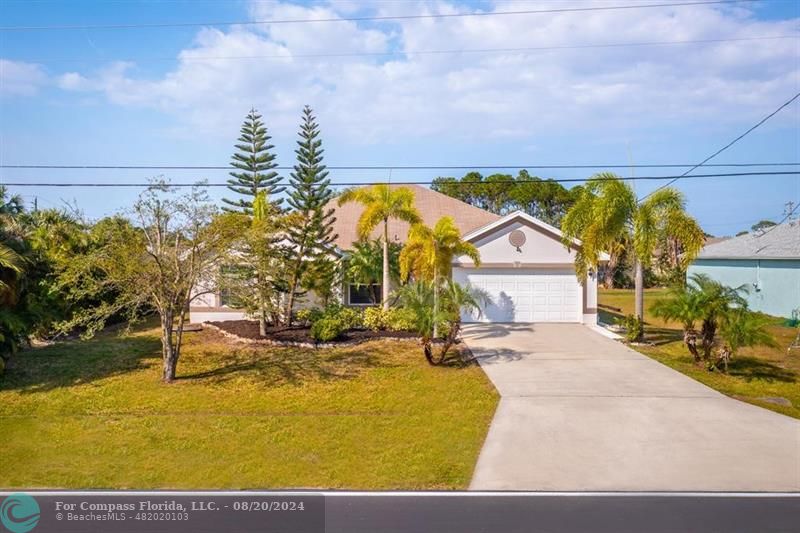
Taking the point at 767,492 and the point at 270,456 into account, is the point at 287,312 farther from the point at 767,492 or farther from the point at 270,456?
the point at 767,492

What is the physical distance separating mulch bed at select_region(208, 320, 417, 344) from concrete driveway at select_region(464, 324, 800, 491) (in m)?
3.33

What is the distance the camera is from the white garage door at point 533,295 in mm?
19859

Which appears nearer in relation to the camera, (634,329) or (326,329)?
(326,329)

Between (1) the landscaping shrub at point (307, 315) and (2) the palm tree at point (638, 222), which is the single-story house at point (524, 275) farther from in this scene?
(1) the landscaping shrub at point (307, 315)

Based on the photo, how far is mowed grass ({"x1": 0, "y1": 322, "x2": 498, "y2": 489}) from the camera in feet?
27.5

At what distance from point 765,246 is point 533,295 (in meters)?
13.2

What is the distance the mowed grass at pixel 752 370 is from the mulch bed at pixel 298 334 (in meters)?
7.00

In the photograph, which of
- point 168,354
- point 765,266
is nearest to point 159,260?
point 168,354

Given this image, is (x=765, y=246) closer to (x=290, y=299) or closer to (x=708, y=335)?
(x=708, y=335)

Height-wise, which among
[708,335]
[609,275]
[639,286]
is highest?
[639,286]

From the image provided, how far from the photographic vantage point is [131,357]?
592 inches

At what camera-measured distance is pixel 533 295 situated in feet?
65.3

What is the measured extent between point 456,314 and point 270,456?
6.30 metres

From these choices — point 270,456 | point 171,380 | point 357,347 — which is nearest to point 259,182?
point 357,347
